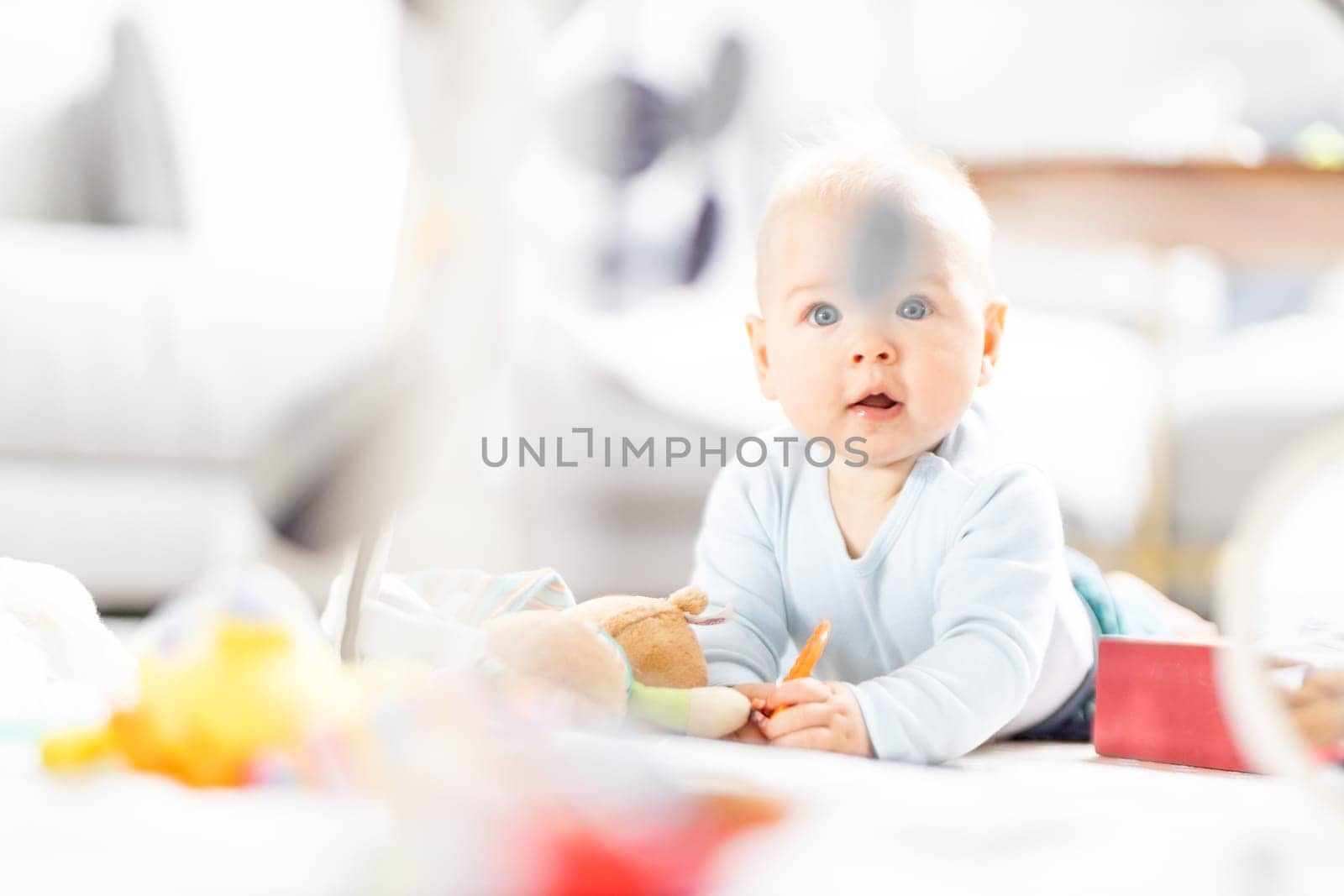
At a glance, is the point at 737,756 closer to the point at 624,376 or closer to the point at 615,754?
the point at 615,754

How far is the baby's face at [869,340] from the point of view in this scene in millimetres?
777

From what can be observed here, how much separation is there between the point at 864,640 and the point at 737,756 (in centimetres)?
21

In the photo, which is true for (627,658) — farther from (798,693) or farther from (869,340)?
(869,340)

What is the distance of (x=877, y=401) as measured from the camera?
31.3 inches

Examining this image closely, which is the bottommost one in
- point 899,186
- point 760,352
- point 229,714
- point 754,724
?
point 754,724

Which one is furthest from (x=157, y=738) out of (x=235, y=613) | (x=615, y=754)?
(x=615, y=754)

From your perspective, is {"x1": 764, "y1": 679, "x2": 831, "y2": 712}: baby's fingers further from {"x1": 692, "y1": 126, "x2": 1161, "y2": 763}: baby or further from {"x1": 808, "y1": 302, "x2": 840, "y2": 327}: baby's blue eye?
{"x1": 808, "y1": 302, "x2": 840, "y2": 327}: baby's blue eye

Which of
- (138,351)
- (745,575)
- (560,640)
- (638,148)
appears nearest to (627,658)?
(560,640)

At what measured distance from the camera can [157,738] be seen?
1.72ft

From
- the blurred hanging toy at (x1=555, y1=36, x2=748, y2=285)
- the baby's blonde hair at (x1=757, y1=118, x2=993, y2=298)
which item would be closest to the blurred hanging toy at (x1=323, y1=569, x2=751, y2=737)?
the baby's blonde hair at (x1=757, y1=118, x2=993, y2=298)

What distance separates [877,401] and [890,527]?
8 centimetres

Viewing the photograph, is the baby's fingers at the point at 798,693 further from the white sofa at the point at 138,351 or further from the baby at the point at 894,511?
the white sofa at the point at 138,351

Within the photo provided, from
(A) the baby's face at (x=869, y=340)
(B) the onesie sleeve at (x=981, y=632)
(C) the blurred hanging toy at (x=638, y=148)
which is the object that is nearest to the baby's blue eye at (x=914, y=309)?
(A) the baby's face at (x=869, y=340)

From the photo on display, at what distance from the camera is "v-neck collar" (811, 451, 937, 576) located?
2.69 feet
